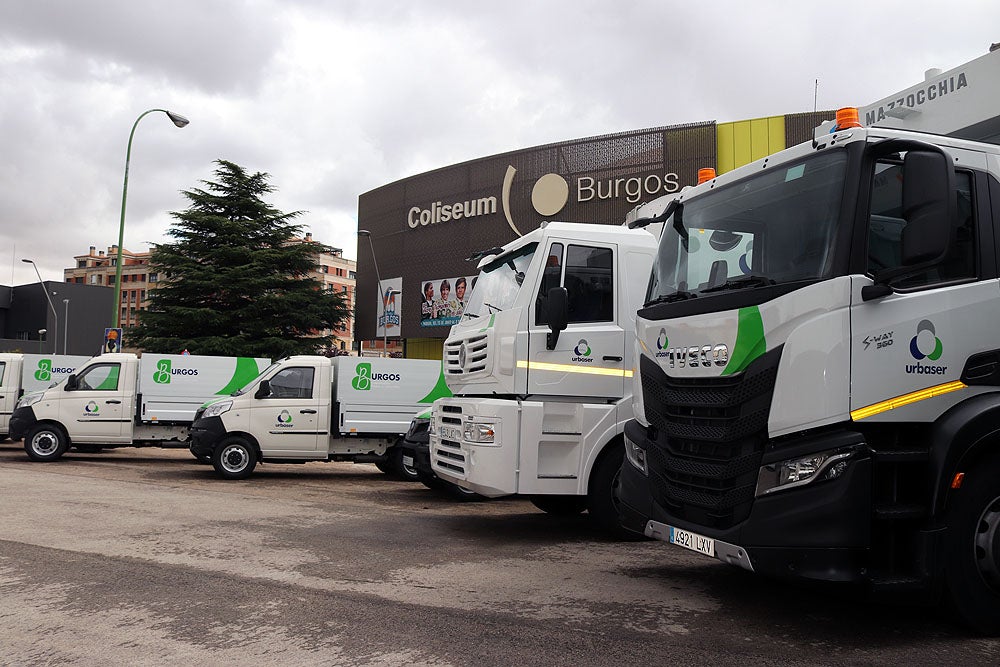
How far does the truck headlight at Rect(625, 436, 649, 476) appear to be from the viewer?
566 cm

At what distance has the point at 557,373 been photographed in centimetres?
777

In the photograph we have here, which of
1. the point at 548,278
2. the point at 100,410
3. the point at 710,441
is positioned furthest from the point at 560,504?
the point at 100,410

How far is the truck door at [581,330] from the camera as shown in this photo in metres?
7.74

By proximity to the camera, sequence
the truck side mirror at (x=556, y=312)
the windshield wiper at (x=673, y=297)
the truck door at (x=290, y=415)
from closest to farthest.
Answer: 1. the windshield wiper at (x=673, y=297)
2. the truck side mirror at (x=556, y=312)
3. the truck door at (x=290, y=415)

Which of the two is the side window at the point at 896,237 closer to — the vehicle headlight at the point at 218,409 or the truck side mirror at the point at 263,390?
the truck side mirror at the point at 263,390

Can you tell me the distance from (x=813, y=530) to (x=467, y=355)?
4.57 m

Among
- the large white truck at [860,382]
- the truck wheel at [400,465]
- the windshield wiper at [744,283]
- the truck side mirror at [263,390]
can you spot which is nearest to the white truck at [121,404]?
the truck side mirror at [263,390]

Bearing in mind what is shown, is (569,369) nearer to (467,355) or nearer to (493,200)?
(467,355)

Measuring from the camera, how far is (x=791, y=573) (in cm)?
448

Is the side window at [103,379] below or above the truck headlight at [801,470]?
above

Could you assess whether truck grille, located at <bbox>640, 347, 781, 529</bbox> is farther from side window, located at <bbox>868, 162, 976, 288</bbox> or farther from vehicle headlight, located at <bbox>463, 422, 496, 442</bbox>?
vehicle headlight, located at <bbox>463, 422, 496, 442</bbox>

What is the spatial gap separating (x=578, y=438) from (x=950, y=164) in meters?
4.11

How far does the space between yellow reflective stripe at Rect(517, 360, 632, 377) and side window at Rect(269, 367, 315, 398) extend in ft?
24.5

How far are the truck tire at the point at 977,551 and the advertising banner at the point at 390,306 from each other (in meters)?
38.6
